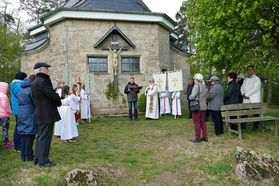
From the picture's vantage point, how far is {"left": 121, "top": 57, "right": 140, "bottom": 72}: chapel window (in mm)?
12680

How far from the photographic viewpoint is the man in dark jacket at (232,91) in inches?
250

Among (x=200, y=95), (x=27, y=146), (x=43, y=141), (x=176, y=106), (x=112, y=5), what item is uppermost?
(x=112, y=5)

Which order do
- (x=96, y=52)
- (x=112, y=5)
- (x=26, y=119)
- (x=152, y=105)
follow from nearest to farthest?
1. (x=26, y=119)
2. (x=152, y=105)
3. (x=96, y=52)
4. (x=112, y=5)

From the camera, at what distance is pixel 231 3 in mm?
6164

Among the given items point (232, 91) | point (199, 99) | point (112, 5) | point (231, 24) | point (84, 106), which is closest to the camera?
point (199, 99)

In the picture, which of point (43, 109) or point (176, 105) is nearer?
point (43, 109)

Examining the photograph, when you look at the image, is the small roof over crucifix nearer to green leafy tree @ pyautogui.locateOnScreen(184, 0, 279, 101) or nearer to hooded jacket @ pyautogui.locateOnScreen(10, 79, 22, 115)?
green leafy tree @ pyautogui.locateOnScreen(184, 0, 279, 101)

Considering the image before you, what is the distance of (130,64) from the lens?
1277cm

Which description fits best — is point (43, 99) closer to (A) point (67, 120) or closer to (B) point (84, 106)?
(A) point (67, 120)

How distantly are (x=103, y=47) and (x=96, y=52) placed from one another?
50 centimetres

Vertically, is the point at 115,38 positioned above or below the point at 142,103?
above

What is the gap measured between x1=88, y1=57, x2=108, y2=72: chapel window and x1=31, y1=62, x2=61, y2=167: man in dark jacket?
825cm

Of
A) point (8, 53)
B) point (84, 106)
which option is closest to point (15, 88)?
point (84, 106)

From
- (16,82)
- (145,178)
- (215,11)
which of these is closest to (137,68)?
(215,11)
